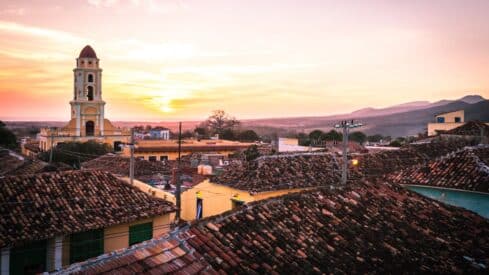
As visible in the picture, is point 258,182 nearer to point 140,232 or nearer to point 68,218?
point 140,232

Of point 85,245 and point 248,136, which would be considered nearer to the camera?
point 85,245

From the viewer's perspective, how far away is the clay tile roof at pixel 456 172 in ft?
37.4

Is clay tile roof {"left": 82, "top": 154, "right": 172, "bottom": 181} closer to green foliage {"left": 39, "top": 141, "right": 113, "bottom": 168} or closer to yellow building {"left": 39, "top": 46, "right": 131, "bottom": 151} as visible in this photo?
green foliage {"left": 39, "top": 141, "right": 113, "bottom": 168}

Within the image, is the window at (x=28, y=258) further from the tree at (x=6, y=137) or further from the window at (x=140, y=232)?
the tree at (x=6, y=137)

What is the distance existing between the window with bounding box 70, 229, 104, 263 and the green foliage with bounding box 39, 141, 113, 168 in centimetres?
2007

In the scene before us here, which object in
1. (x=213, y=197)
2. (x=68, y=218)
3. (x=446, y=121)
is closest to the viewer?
(x=68, y=218)

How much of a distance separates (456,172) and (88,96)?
42.4 metres

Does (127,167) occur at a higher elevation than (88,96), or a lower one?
lower

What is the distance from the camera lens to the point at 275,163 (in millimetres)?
16531

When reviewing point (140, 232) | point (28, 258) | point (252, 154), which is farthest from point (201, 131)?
point (28, 258)

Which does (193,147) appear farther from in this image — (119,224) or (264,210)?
(264,210)

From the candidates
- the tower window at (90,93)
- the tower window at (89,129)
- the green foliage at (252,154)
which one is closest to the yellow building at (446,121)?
the green foliage at (252,154)

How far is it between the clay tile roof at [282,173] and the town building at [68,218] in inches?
141

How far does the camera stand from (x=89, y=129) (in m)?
47.4
